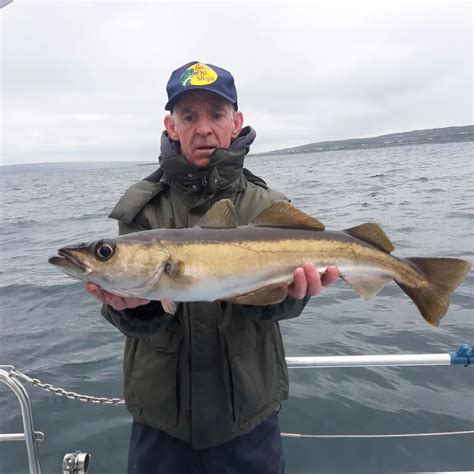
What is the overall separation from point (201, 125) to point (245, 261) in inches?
48.2

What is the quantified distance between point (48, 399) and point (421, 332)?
651cm

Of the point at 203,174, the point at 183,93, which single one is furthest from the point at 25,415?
the point at 183,93

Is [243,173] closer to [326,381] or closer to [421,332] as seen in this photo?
[326,381]

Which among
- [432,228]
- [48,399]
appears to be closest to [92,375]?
[48,399]

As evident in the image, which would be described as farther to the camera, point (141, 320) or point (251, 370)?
point (251, 370)

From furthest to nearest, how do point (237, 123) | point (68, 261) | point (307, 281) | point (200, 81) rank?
1. point (237, 123)
2. point (200, 81)
3. point (307, 281)
4. point (68, 261)

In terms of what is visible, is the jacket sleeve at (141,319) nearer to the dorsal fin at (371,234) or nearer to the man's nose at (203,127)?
the man's nose at (203,127)

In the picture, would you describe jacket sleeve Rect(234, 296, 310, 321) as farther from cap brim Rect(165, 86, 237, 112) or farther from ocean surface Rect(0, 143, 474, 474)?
ocean surface Rect(0, 143, 474, 474)

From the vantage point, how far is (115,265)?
2.88m

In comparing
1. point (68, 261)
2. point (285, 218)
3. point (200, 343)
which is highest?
point (285, 218)

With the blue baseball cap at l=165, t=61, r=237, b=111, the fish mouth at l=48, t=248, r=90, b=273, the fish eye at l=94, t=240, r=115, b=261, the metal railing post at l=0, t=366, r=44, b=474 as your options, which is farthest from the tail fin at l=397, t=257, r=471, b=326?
the metal railing post at l=0, t=366, r=44, b=474

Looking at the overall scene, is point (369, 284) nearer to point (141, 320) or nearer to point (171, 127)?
point (141, 320)

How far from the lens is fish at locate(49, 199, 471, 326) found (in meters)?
2.88

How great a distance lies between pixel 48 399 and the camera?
6844mm
